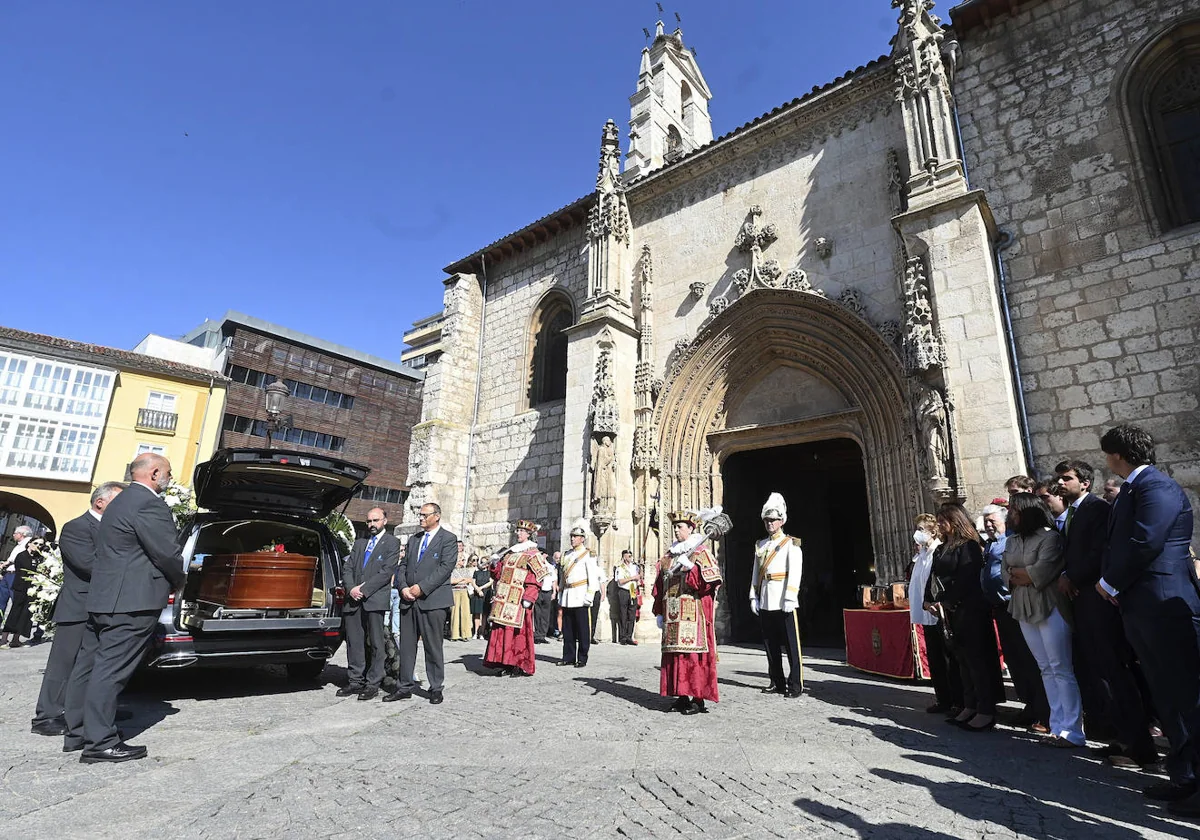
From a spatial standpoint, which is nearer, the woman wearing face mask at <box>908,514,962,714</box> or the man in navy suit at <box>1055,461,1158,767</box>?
the man in navy suit at <box>1055,461,1158,767</box>

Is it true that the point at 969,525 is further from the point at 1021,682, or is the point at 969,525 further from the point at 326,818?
the point at 326,818

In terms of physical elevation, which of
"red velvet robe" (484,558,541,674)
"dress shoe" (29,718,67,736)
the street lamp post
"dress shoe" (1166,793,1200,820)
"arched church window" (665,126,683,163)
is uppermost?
"arched church window" (665,126,683,163)

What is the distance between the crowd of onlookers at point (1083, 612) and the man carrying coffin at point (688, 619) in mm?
1812

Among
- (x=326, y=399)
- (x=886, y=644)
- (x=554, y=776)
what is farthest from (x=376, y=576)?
(x=326, y=399)

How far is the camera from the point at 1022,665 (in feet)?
15.1

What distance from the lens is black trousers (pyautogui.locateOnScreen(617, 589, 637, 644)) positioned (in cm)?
1075

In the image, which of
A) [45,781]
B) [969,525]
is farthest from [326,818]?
[969,525]

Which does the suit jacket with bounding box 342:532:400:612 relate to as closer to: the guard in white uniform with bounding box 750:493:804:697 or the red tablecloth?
the guard in white uniform with bounding box 750:493:804:697

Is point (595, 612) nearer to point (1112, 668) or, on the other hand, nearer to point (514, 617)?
point (514, 617)

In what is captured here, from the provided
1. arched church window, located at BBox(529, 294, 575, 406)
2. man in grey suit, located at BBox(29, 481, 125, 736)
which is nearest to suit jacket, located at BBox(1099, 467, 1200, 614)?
man in grey suit, located at BBox(29, 481, 125, 736)

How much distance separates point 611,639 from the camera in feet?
36.2

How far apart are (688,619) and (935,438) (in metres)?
4.60

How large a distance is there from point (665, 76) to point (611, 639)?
47.6ft

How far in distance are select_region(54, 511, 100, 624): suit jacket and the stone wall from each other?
9.95 metres
